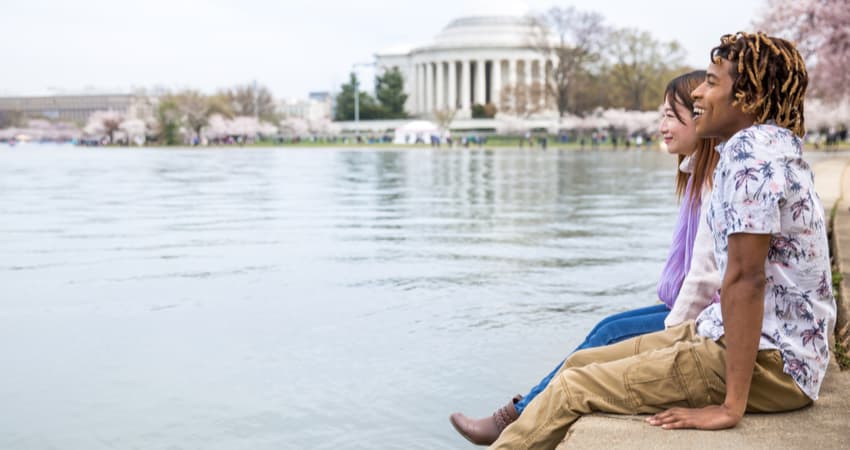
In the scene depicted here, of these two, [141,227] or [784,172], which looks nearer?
[784,172]

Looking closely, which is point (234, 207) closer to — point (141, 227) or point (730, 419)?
point (141, 227)

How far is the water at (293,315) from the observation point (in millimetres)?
5273

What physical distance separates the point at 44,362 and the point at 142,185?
20906 mm

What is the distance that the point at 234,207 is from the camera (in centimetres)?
1881

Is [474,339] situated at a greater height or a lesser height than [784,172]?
lesser

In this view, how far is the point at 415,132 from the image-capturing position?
3925 inches

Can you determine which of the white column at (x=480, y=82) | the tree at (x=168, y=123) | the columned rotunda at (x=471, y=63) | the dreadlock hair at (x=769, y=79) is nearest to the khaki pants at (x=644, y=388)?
the dreadlock hair at (x=769, y=79)

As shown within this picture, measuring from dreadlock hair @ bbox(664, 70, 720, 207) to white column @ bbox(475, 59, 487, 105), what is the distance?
4840 inches

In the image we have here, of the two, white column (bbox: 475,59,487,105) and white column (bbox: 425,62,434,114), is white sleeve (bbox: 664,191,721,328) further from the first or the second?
white column (bbox: 425,62,434,114)

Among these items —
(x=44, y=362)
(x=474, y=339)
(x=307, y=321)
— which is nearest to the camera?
(x=44, y=362)

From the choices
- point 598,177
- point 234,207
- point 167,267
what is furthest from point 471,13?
point 167,267

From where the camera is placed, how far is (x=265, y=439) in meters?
4.92

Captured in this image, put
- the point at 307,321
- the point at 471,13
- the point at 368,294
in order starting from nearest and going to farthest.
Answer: the point at 307,321
the point at 368,294
the point at 471,13

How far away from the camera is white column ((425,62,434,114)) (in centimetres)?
13238
